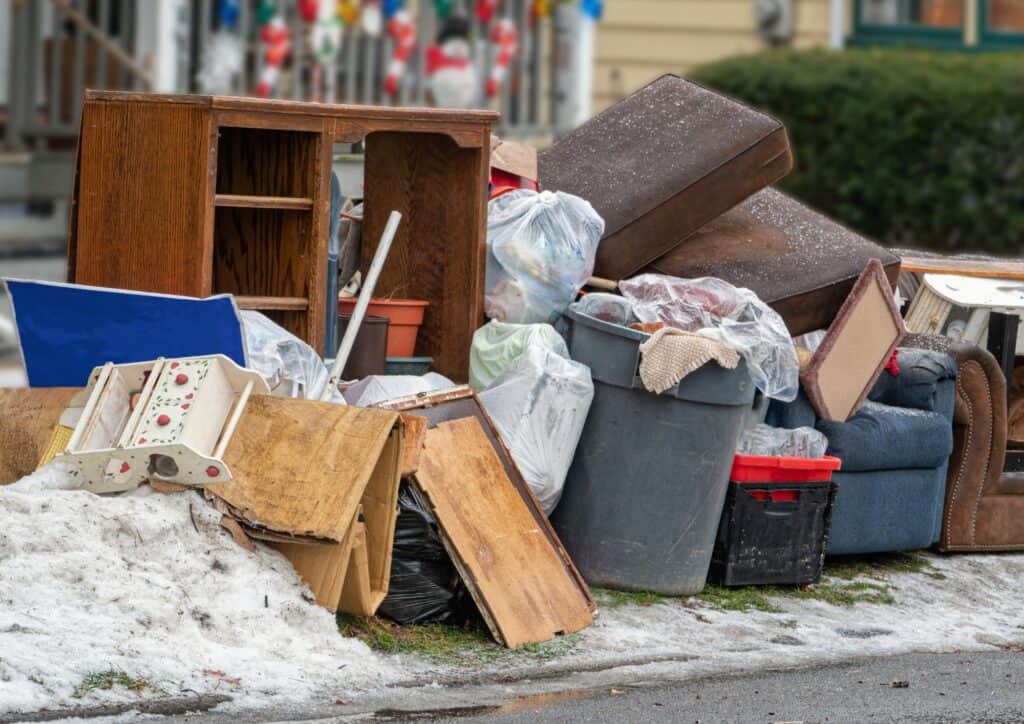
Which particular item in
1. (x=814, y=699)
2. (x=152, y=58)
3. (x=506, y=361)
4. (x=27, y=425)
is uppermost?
(x=152, y=58)

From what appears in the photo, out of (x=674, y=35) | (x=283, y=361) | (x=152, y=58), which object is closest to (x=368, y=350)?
(x=283, y=361)

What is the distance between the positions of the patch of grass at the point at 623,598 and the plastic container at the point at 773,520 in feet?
1.14

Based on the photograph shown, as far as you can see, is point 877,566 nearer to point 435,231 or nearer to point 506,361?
point 506,361

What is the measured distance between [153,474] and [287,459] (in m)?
0.41

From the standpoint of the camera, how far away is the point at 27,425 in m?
5.83

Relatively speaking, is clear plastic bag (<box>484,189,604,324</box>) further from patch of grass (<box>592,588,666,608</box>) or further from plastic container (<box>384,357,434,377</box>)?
patch of grass (<box>592,588,666,608</box>)

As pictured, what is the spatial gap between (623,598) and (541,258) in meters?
1.32

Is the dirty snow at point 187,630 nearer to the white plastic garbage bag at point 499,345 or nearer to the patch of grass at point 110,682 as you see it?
the patch of grass at point 110,682

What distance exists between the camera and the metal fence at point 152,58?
12.6m

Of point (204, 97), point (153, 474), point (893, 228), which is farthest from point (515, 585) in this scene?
point (893, 228)

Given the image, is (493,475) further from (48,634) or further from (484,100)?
(484,100)

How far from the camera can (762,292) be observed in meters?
6.97

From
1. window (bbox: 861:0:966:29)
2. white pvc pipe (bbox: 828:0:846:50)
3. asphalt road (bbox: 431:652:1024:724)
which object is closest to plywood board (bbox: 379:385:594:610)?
asphalt road (bbox: 431:652:1024:724)

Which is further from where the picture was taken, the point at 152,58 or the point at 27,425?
the point at 152,58
